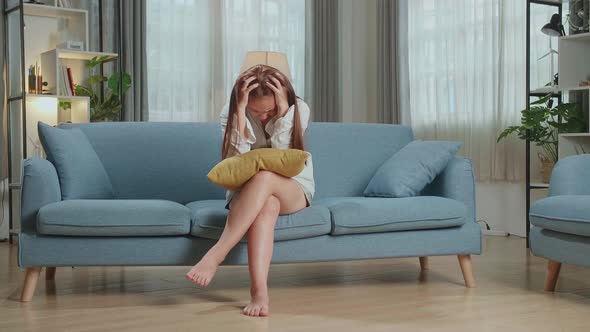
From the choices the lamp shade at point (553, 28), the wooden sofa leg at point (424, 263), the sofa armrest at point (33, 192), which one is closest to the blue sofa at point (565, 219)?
the wooden sofa leg at point (424, 263)

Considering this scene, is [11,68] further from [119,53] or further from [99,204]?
[99,204]

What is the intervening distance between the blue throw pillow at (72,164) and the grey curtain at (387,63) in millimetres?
3409

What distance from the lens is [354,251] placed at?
3322mm

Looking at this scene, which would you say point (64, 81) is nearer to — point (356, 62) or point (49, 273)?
point (49, 273)

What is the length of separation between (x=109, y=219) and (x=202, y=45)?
11.3 feet

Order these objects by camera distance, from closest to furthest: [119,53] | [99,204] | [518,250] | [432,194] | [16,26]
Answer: [99,204], [432,194], [518,250], [16,26], [119,53]

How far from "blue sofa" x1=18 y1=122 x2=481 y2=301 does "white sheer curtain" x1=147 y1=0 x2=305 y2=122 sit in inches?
90.2

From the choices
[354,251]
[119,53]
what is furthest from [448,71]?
[354,251]

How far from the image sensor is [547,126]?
5.41m

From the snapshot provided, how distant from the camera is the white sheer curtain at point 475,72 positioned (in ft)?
18.4

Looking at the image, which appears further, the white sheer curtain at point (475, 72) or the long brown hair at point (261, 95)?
the white sheer curtain at point (475, 72)

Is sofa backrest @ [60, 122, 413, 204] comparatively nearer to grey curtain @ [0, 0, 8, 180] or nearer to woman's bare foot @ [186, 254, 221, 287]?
woman's bare foot @ [186, 254, 221, 287]

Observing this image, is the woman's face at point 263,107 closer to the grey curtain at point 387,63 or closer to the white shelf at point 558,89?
the white shelf at point 558,89

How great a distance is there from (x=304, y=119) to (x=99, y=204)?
89cm
